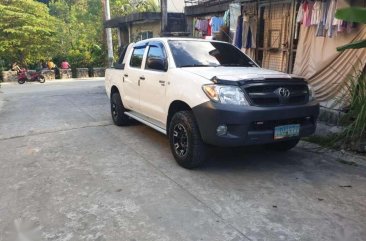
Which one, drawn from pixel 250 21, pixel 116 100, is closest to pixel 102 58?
pixel 250 21

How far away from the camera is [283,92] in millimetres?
4551

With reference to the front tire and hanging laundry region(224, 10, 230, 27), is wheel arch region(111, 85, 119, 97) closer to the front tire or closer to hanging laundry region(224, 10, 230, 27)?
the front tire

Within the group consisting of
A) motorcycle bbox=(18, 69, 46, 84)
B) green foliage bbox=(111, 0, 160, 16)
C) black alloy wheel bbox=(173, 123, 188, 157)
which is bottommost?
motorcycle bbox=(18, 69, 46, 84)

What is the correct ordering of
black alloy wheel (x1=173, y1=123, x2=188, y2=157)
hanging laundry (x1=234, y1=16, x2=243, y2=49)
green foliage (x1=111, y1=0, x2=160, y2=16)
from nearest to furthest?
black alloy wheel (x1=173, y1=123, x2=188, y2=157) → hanging laundry (x1=234, y1=16, x2=243, y2=49) → green foliage (x1=111, y1=0, x2=160, y2=16)

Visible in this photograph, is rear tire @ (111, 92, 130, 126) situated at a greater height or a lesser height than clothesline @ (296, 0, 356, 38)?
lesser

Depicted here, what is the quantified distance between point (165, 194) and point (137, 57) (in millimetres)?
3280

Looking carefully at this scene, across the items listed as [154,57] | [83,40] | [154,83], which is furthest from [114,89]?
[83,40]

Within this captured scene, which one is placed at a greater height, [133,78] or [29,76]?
[133,78]

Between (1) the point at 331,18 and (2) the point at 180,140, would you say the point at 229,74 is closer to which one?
(2) the point at 180,140

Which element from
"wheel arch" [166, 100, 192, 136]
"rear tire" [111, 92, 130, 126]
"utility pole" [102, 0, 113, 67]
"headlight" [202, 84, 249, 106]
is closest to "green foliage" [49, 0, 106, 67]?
"utility pole" [102, 0, 113, 67]

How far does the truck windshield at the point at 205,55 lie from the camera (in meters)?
5.38

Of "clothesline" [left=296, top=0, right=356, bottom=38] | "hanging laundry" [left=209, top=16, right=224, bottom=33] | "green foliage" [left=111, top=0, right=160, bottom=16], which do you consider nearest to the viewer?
"clothesline" [left=296, top=0, right=356, bottom=38]

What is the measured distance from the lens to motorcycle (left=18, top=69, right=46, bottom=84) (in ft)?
71.2

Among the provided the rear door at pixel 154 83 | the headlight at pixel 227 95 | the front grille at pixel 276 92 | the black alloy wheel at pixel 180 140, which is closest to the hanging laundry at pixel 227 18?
the rear door at pixel 154 83
